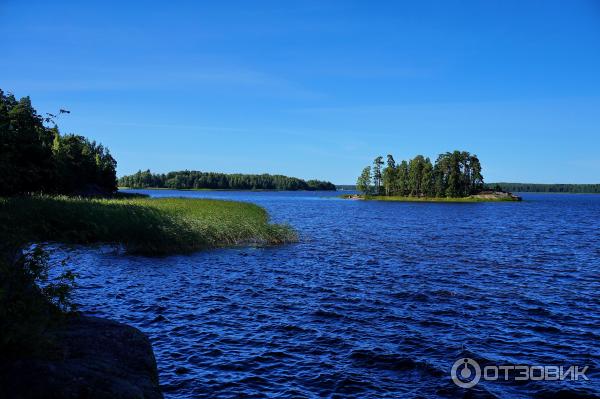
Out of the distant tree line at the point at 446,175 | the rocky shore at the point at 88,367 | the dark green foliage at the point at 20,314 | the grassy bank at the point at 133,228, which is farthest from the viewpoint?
the distant tree line at the point at 446,175

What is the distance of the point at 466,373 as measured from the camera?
13.4 meters

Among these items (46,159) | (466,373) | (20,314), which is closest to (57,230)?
(20,314)

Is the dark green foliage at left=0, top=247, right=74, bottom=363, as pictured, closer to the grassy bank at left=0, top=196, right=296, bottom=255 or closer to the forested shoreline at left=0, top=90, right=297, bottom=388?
the forested shoreline at left=0, top=90, right=297, bottom=388

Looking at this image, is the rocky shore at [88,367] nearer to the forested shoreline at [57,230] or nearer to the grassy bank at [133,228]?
the forested shoreline at [57,230]

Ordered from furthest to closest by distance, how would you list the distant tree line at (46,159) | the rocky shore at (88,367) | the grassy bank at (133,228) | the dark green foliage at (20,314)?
the distant tree line at (46,159) → the grassy bank at (133,228) → the dark green foliage at (20,314) → the rocky shore at (88,367)

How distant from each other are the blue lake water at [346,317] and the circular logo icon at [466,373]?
0.25 metres

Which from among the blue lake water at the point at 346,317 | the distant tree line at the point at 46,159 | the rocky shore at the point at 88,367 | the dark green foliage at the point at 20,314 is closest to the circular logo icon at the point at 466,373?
the blue lake water at the point at 346,317

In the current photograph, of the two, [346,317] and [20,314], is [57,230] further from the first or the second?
[346,317]

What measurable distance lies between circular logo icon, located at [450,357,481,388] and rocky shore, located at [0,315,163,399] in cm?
895

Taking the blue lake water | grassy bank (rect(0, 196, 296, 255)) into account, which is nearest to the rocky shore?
the blue lake water

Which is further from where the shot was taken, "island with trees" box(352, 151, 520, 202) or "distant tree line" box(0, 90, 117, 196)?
"island with trees" box(352, 151, 520, 202)

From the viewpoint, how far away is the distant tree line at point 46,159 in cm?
5602

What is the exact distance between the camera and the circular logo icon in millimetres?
12691

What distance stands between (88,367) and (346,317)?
1275 cm
